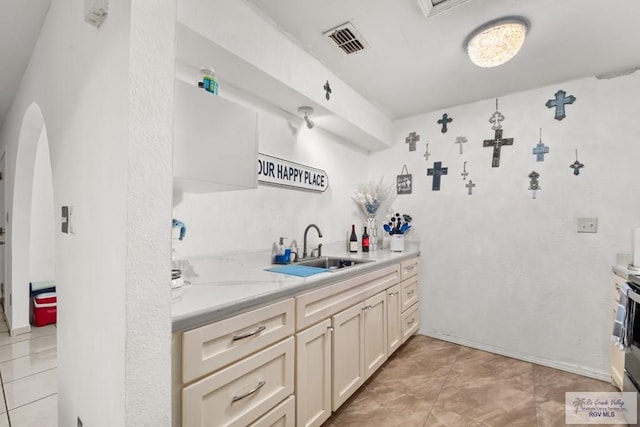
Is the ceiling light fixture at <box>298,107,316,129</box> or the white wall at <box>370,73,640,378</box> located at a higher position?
the ceiling light fixture at <box>298,107,316,129</box>

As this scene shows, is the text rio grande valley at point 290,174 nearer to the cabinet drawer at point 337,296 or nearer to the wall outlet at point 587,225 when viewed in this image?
the cabinet drawer at point 337,296

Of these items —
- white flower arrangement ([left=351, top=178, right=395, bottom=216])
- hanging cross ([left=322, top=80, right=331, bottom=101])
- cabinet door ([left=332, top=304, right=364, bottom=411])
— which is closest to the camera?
cabinet door ([left=332, top=304, right=364, bottom=411])

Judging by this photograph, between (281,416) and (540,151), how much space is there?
2689 millimetres

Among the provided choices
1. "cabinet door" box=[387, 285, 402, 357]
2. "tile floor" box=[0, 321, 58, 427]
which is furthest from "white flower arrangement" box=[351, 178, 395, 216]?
"tile floor" box=[0, 321, 58, 427]

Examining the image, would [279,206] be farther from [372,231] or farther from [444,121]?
[444,121]

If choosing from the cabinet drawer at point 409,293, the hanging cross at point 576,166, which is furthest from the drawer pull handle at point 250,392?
the hanging cross at point 576,166

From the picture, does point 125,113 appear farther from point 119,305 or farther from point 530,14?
point 530,14

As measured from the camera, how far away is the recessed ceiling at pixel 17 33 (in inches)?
60.8

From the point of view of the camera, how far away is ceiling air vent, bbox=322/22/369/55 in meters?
1.68

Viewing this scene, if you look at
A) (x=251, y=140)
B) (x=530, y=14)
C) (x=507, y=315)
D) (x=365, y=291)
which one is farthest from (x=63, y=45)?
(x=507, y=315)

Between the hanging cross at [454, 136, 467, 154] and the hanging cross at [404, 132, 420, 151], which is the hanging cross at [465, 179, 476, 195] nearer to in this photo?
the hanging cross at [454, 136, 467, 154]

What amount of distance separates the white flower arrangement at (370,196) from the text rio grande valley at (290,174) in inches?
22.3

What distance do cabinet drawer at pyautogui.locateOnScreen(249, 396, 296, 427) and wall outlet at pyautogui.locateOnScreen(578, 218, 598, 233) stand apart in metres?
2.44

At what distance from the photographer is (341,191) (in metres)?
2.86
